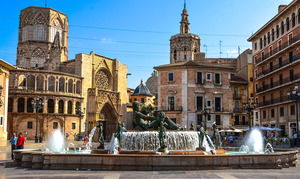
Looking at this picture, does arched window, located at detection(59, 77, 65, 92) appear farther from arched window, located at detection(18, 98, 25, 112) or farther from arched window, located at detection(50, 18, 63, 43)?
arched window, located at detection(50, 18, 63, 43)

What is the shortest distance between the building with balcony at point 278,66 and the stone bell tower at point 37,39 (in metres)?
36.4

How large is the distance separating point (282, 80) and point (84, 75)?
31.7 m

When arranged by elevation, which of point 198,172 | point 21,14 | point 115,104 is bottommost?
point 198,172

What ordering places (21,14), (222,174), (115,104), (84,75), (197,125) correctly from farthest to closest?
(21,14), (115,104), (84,75), (197,125), (222,174)

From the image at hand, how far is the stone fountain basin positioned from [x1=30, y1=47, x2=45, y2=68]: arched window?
56949 millimetres

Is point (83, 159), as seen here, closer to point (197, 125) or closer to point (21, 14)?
point (197, 125)

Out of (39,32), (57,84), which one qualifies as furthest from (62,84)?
(39,32)

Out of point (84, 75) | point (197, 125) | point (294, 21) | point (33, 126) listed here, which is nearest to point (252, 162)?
point (294, 21)

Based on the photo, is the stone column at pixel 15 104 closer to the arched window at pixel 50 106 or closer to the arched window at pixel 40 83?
the arched window at pixel 40 83

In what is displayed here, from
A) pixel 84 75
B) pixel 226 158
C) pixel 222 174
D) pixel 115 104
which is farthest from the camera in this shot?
pixel 115 104

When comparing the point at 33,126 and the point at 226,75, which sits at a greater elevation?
the point at 226,75

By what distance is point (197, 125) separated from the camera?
4809 centimetres

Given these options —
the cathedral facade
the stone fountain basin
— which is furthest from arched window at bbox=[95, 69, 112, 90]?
the stone fountain basin

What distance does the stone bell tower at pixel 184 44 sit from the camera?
88562 mm
